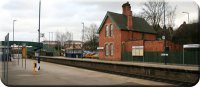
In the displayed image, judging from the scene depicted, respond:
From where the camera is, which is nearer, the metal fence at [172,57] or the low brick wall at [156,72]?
the low brick wall at [156,72]

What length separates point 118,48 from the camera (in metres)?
43.7

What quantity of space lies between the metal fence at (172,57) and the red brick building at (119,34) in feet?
5.31

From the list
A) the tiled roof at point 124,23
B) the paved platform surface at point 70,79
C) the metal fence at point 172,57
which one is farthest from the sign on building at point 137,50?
the paved platform surface at point 70,79

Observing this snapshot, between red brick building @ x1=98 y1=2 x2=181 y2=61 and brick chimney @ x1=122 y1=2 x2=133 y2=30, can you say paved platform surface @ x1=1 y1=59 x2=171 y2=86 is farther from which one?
brick chimney @ x1=122 y1=2 x2=133 y2=30

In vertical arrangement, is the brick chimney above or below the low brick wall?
above

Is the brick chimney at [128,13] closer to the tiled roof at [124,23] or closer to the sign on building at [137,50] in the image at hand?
the tiled roof at [124,23]

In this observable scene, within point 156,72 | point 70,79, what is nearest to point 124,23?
point 156,72

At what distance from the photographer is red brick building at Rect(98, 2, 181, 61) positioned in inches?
1699

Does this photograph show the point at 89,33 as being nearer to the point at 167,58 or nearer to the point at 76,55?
the point at 76,55

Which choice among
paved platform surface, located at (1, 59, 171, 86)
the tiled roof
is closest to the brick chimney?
the tiled roof

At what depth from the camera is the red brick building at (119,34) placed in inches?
1699

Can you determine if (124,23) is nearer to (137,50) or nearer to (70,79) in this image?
(137,50)

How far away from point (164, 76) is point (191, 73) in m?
3.04

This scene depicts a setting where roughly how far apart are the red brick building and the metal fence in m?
1.62
